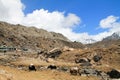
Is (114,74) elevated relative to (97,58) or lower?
lower

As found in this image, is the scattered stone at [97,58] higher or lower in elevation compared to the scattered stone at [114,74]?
higher

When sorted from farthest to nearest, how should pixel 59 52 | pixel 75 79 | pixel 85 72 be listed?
pixel 59 52 < pixel 85 72 < pixel 75 79

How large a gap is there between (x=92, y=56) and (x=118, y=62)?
952cm

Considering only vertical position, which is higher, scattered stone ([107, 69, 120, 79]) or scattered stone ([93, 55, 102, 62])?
scattered stone ([93, 55, 102, 62])

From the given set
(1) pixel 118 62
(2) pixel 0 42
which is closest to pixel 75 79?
(1) pixel 118 62

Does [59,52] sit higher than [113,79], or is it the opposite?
[59,52]

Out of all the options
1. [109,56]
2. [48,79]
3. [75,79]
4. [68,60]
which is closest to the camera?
[48,79]

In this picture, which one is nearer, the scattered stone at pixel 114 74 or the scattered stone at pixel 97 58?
the scattered stone at pixel 114 74

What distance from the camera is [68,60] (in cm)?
7606

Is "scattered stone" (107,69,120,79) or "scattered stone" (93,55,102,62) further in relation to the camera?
"scattered stone" (93,55,102,62)

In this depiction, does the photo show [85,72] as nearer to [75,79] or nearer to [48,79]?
[75,79]

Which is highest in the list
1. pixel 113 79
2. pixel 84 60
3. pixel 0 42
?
pixel 0 42

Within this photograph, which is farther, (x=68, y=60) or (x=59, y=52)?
(x=59, y=52)

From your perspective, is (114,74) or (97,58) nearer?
(114,74)
